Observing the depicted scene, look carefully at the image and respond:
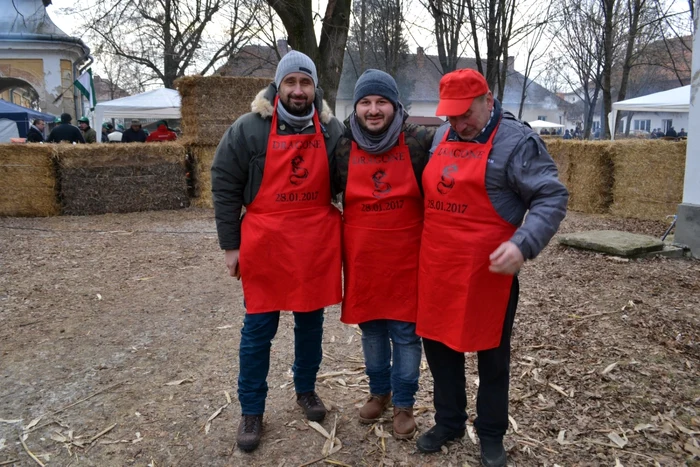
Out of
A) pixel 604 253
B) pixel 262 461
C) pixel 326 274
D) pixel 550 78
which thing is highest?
pixel 550 78

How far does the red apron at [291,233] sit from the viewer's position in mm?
2826

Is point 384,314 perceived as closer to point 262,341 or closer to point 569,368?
point 262,341

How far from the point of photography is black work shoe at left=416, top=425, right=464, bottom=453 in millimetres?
2867

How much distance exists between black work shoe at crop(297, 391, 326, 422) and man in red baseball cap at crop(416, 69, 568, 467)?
878mm

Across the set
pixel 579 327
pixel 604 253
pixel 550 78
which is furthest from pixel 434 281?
pixel 550 78

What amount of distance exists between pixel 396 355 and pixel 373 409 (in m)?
0.42

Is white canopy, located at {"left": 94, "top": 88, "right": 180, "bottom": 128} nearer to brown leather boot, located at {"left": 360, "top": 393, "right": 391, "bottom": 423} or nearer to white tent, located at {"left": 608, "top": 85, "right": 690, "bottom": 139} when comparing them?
white tent, located at {"left": 608, "top": 85, "right": 690, "bottom": 139}

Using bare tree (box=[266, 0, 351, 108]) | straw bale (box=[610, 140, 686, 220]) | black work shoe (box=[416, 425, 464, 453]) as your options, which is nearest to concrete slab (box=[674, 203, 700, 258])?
straw bale (box=[610, 140, 686, 220])

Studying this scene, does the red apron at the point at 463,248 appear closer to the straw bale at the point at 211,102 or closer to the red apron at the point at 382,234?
the red apron at the point at 382,234

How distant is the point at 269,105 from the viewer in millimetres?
2879

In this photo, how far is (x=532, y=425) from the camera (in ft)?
10.3

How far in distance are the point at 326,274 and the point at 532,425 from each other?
1.45 m

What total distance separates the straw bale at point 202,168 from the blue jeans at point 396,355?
351 inches

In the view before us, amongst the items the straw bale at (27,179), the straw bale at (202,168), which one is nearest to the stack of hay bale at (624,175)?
the straw bale at (202,168)
